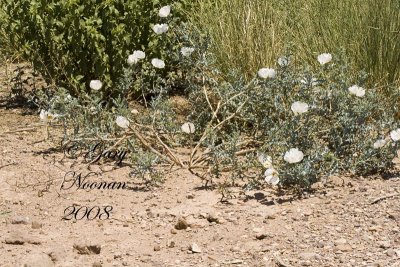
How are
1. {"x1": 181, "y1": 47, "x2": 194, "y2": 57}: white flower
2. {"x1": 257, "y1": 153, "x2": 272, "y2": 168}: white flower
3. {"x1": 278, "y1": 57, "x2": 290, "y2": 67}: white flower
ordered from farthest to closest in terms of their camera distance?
{"x1": 181, "y1": 47, "x2": 194, "y2": 57}: white flower → {"x1": 278, "y1": 57, "x2": 290, "y2": 67}: white flower → {"x1": 257, "y1": 153, "x2": 272, "y2": 168}: white flower

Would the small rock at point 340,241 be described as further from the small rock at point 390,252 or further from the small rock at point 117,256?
the small rock at point 117,256

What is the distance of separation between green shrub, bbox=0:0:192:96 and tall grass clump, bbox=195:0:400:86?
18.3 inches

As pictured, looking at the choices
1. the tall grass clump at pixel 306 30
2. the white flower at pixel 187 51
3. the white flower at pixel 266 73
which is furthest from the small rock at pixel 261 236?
the tall grass clump at pixel 306 30

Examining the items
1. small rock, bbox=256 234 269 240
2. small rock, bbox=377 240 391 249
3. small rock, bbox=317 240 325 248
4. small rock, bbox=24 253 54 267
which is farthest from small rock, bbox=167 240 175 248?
small rock, bbox=377 240 391 249

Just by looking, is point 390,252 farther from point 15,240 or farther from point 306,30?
point 306,30

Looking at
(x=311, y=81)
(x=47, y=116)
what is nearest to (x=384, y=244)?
(x=311, y=81)

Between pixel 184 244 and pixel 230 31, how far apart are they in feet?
8.29


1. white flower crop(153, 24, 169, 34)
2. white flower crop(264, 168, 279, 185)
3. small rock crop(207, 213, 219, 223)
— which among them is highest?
white flower crop(153, 24, 169, 34)

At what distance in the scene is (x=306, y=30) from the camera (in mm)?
6512

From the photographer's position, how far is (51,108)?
5.62m

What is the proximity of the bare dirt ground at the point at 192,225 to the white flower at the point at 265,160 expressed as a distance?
0.15 metres

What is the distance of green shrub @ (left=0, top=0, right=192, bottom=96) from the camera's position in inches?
243

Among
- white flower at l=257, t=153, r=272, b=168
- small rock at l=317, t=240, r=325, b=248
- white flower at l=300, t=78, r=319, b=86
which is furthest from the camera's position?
white flower at l=300, t=78, r=319, b=86

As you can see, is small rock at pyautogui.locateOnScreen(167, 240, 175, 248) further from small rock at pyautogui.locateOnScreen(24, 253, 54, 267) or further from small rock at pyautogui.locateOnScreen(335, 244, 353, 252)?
small rock at pyautogui.locateOnScreen(335, 244, 353, 252)
